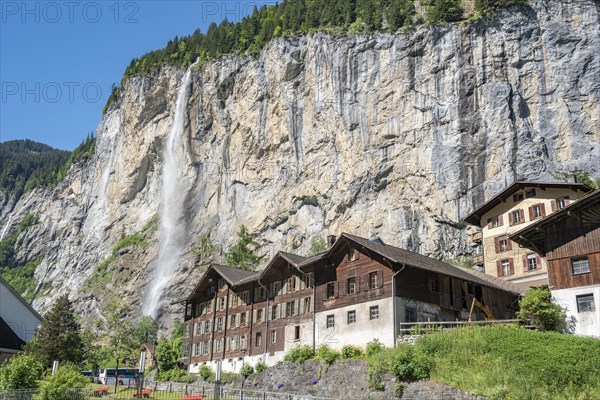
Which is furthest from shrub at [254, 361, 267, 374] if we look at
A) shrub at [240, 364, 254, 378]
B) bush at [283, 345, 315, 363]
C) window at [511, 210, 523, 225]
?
window at [511, 210, 523, 225]

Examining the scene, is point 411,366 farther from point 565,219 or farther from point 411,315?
point 565,219

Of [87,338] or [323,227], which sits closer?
[87,338]

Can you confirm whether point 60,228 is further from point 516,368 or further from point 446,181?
point 516,368

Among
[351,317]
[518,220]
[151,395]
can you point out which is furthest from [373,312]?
[518,220]

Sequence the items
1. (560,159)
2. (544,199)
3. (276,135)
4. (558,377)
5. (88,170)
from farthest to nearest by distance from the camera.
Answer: (88,170) < (276,135) < (560,159) < (544,199) < (558,377)

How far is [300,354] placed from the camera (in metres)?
43.7

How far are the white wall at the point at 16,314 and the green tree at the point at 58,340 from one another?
11159 millimetres

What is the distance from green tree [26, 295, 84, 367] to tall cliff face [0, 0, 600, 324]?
39040mm

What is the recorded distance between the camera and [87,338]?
7556 centimetres

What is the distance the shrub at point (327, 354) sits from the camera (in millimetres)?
40375

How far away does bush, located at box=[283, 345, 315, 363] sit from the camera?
43.3m

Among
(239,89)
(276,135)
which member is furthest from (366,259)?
(239,89)

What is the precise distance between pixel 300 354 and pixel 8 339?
99.1 ft

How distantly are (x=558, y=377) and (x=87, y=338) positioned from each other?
60.0 meters
